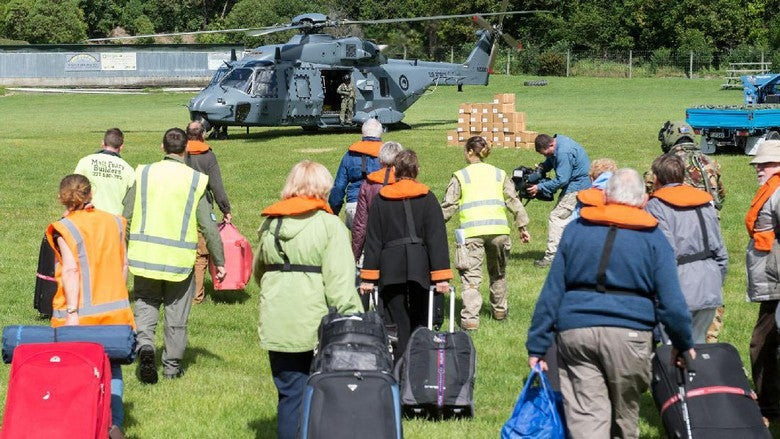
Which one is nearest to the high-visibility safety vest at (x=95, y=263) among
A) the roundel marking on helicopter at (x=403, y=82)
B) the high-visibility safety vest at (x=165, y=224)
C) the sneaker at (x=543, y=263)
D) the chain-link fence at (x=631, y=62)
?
the high-visibility safety vest at (x=165, y=224)

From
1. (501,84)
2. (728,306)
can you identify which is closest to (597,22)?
(501,84)

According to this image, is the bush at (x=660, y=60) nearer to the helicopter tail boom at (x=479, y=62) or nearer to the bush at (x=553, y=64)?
the bush at (x=553, y=64)

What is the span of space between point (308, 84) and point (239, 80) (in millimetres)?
2161

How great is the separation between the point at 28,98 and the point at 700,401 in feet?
181

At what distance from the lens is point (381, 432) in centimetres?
596

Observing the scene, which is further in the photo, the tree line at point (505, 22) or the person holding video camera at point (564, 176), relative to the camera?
the tree line at point (505, 22)

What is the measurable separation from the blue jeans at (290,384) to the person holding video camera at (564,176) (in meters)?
6.84

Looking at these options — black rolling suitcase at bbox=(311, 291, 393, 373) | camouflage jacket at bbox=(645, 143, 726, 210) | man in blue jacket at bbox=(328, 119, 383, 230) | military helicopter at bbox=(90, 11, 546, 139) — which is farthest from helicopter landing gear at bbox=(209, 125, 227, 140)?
black rolling suitcase at bbox=(311, 291, 393, 373)

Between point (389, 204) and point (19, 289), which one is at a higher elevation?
point (389, 204)

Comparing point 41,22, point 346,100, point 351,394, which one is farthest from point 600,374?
point 41,22

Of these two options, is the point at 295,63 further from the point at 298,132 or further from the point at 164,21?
the point at 164,21

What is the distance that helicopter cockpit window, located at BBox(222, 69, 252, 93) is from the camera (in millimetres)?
32938

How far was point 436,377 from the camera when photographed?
795 cm

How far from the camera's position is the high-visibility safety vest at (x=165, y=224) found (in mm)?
8633
